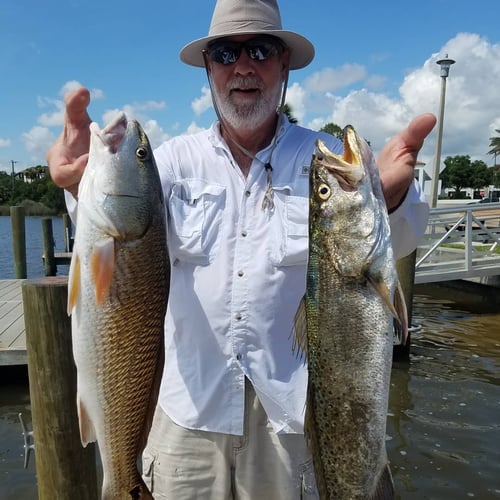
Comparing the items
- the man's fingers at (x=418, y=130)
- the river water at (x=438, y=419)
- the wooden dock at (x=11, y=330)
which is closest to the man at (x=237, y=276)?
the man's fingers at (x=418, y=130)

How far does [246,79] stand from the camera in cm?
275

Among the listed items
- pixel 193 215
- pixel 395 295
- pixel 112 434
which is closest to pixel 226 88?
pixel 193 215

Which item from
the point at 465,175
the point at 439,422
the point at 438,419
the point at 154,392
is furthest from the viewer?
the point at 465,175

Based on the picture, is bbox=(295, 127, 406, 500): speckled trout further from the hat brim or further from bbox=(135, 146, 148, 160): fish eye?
the hat brim

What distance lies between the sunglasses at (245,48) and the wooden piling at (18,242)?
13.8m

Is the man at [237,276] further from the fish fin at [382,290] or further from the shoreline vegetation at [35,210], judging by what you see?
the shoreline vegetation at [35,210]

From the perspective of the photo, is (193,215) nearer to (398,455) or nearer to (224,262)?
(224,262)

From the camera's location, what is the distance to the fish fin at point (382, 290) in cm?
212

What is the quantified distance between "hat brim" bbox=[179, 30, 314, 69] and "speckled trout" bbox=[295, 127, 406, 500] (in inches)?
35.8

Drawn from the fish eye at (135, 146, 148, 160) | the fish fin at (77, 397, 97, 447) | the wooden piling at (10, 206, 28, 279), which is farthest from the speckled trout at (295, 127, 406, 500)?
the wooden piling at (10, 206, 28, 279)

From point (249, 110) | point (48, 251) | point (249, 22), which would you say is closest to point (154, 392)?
point (249, 110)

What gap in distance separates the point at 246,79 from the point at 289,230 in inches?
33.6

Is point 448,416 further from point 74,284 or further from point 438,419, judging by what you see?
point 74,284

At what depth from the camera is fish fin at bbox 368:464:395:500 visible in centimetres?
222
